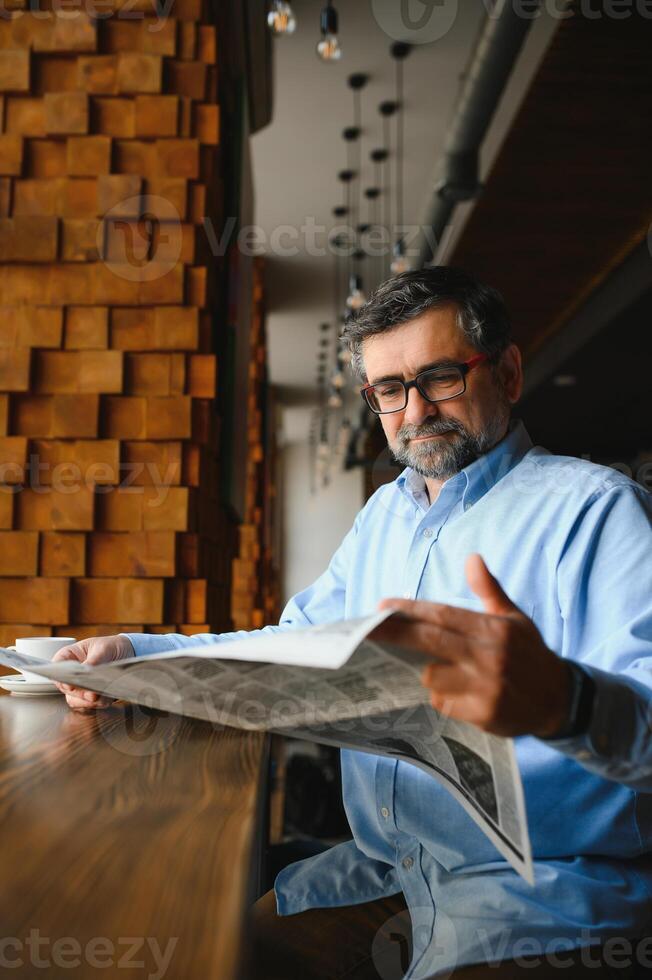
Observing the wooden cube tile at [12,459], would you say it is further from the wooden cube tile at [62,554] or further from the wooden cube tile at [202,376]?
the wooden cube tile at [202,376]

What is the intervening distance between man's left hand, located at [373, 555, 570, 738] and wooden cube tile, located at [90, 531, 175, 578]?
5.38 feet

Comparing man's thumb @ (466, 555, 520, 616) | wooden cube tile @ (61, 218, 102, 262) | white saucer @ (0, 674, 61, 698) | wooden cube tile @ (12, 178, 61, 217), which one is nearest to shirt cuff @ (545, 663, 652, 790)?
man's thumb @ (466, 555, 520, 616)

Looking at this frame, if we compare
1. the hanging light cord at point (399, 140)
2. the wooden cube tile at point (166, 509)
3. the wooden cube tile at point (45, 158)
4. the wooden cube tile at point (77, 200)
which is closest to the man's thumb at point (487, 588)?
the wooden cube tile at point (166, 509)

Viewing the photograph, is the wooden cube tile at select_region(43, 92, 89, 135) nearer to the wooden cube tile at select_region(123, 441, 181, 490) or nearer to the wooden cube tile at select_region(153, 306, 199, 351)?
the wooden cube tile at select_region(153, 306, 199, 351)

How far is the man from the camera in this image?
2.21 ft

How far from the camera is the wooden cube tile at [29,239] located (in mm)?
2203

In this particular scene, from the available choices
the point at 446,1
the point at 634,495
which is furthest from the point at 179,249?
the point at 446,1

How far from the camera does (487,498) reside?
1.22 m

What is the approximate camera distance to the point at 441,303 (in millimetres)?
1312

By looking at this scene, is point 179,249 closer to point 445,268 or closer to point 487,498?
point 445,268

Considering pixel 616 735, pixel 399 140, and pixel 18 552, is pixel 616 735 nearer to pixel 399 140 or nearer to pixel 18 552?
pixel 18 552

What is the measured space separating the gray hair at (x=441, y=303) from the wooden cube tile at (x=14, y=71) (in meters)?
1.55

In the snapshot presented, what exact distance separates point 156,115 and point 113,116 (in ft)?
0.41

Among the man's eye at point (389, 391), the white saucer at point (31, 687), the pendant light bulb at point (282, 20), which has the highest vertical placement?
the pendant light bulb at point (282, 20)
